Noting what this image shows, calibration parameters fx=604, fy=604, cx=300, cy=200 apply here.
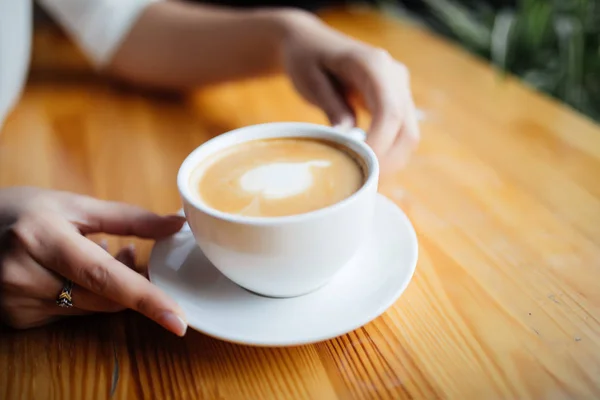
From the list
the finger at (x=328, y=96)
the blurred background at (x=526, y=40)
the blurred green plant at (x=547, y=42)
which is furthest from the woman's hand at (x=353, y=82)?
the blurred green plant at (x=547, y=42)

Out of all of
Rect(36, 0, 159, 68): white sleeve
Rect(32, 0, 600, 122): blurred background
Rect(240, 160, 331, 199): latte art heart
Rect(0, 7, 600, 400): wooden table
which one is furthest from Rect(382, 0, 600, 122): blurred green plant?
Rect(240, 160, 331, 199): latte art heart

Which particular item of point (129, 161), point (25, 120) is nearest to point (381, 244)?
point (129, 161)

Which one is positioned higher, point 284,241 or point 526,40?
point 284,241

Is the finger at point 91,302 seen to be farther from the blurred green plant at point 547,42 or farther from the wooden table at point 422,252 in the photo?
the blurred green plant at point 547,42

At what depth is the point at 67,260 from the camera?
52cm

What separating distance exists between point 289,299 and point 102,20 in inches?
28.0

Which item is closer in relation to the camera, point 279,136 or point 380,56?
point 279,136

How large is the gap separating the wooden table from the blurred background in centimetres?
26

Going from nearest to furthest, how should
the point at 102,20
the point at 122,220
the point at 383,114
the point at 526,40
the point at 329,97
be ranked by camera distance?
the point at 122,220 → the point at 383,114 → the point at 329,97 → the point at 102,20 → the point at 526,40

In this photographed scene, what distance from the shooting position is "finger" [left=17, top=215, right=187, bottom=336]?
19.3 inches

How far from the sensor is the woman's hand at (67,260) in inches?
19.7

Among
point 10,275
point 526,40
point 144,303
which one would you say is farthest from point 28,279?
point 526,40

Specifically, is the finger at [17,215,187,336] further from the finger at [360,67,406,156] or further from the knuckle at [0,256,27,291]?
the finger at [360,67,406,156]

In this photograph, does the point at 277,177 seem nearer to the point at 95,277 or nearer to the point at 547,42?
the point at 95,277
